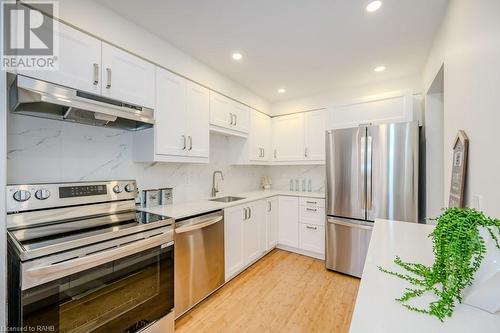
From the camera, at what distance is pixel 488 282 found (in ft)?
1.95

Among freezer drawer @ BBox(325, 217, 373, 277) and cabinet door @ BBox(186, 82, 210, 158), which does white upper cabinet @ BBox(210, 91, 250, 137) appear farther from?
freezer drawer @ BBox(325, 217, 373, 277)

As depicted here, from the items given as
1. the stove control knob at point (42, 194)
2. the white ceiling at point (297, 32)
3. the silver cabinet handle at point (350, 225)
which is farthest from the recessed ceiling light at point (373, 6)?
the stove control knob at point (42, 194)

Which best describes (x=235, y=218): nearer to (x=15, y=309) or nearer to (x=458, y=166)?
(x=15, y=309)

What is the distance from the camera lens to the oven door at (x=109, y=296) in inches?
43.0

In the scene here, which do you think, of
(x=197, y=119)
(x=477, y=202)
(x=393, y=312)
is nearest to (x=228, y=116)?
(x=197, y=119)

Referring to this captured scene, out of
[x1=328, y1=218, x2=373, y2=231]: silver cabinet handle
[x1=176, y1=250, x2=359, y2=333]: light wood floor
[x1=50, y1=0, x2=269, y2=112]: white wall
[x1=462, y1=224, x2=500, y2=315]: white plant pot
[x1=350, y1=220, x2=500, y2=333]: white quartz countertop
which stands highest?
[x1=50, y1=0, x2=269, y2=112]: white wall

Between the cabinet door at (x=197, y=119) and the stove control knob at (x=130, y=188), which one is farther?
the cabinet door at (x=197, y=119)

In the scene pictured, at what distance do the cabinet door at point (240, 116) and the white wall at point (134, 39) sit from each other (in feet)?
0.75

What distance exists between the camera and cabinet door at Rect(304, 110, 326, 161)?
129 inches

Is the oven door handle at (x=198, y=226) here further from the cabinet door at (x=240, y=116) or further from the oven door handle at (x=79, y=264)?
the cabinet door at (x=240, y=116)

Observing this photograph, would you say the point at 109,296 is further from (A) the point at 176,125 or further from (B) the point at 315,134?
(B) the point at 315,134

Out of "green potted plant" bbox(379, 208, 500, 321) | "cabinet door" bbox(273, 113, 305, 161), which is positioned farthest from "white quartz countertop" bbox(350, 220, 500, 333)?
"cabinet door" bbox(273, 113, 305, 161)

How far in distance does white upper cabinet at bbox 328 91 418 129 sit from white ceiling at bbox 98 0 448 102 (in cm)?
34

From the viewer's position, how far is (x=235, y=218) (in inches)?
98.2
